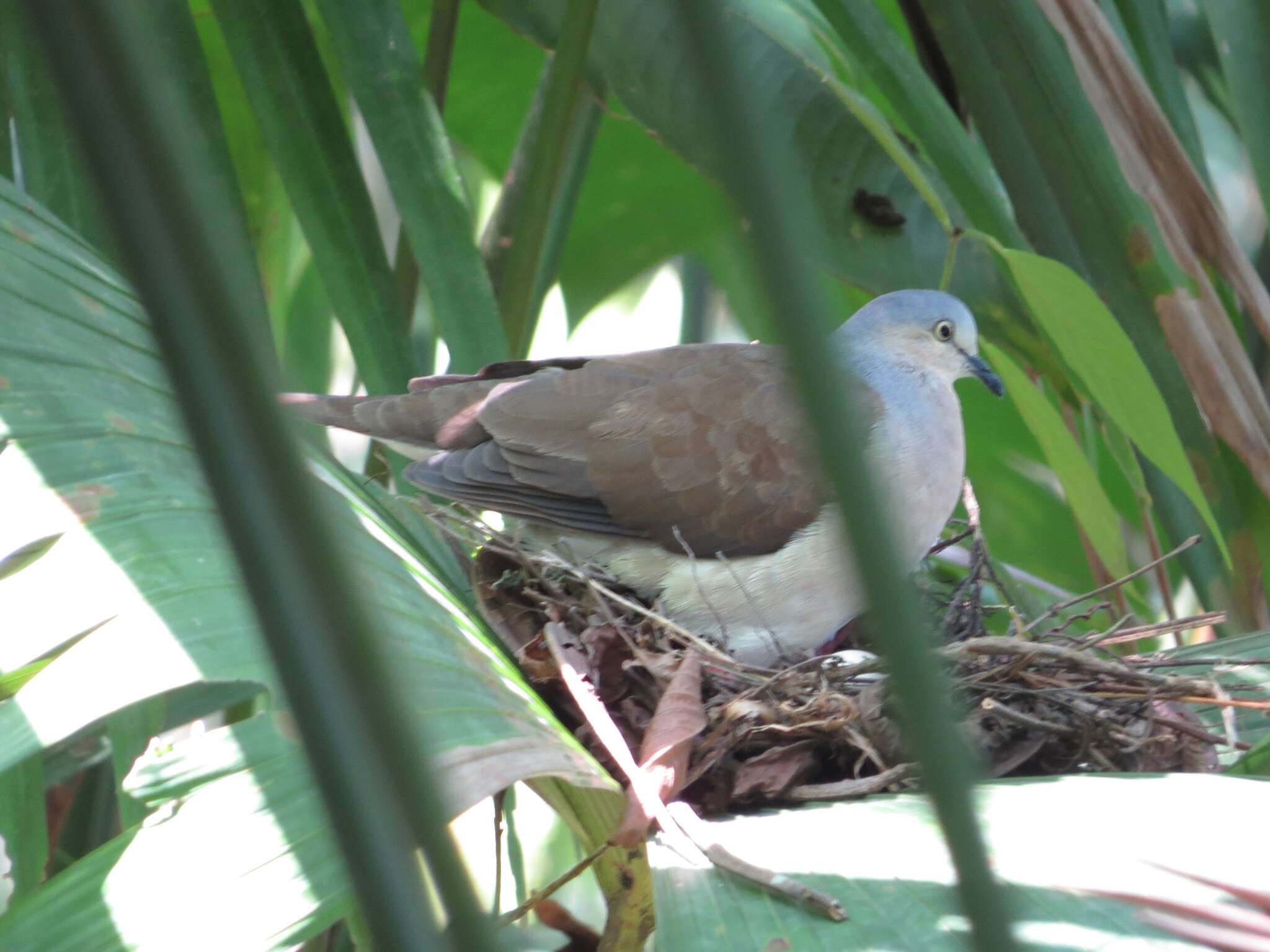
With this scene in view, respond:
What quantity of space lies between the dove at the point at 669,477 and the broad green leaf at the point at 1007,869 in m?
0.62

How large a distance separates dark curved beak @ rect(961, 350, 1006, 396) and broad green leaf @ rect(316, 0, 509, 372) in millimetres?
783

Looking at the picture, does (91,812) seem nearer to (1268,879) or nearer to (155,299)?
(1268,879)

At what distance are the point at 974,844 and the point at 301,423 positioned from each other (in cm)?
19

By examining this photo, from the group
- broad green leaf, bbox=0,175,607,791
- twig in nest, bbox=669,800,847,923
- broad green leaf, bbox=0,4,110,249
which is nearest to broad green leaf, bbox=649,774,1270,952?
twig in nest, bbox=669,800,847,923

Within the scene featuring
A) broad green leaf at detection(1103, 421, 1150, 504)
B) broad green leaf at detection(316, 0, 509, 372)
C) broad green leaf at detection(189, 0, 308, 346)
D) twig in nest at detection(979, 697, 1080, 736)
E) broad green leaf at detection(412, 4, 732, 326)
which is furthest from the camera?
broad green leaf at detection(412, 4, 732, 326)

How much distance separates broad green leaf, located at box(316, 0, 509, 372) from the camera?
118 centimetres

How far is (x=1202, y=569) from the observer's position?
136 cm

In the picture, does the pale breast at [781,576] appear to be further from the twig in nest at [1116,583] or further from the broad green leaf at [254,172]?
the broad green leaf at [254,172]

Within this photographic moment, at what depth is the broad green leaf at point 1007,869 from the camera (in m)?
0.54

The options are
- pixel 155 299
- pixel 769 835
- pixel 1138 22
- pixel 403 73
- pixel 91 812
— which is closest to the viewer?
pixel 155 299

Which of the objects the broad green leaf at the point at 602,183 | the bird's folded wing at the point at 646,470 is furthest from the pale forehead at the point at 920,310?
the broad green leaf at the point at 602,183

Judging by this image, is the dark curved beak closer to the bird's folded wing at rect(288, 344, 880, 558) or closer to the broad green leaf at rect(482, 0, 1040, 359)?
the broad green leaf at rect(482, 0, 1040, 359)

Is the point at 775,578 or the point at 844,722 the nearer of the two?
the point at 844,722

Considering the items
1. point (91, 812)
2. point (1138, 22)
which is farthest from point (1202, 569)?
point (91, 812)
